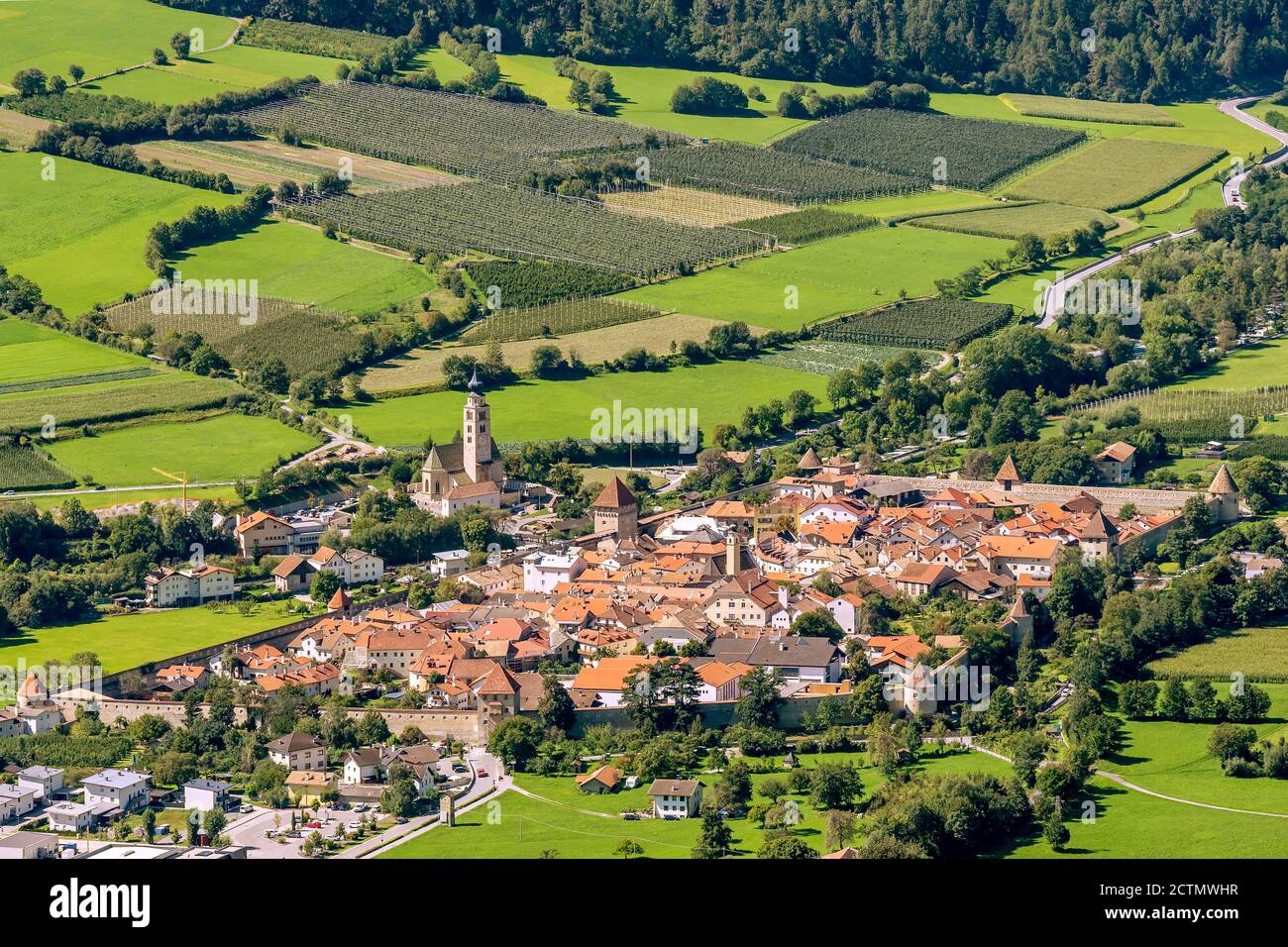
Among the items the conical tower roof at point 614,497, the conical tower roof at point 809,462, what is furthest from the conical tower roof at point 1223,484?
the conical tower roof at point 614,497

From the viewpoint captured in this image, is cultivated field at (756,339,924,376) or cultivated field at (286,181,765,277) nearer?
cultivated field at (756,339,924,376)

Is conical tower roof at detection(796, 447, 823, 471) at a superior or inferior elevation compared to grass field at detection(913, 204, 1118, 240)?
inferior

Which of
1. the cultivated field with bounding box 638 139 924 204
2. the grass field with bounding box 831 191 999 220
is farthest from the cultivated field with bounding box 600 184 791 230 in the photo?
the grass field with bounding box 831 191 999 220

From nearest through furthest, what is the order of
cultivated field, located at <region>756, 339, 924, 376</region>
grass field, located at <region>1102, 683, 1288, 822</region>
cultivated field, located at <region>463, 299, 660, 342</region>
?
grass field, located at <region>1102, 683, 1288, 822</region>, cultivated field, located at <region>756, 339, 924, 376</region>, cultivated field, located at <region>463, 299, 660, 342</region>

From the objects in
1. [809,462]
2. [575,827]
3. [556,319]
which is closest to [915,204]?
[556,319]

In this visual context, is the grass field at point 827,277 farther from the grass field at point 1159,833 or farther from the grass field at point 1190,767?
the grass field at point 1159,833

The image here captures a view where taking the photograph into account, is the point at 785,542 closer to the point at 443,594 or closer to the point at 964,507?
the point at 964,507

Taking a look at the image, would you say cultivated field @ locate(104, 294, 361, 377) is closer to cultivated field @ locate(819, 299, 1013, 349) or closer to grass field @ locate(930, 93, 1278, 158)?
cultivated field @ locate(819, 299, 1013, 349)
